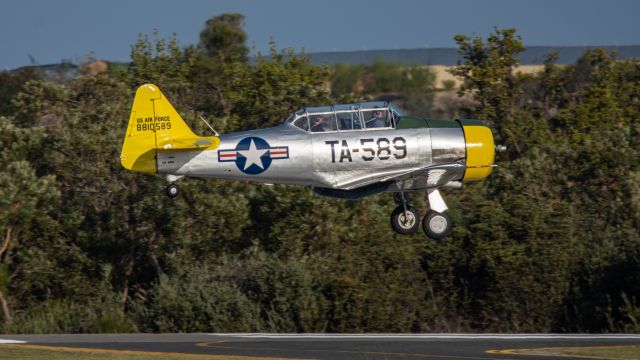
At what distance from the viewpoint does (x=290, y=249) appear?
103ft

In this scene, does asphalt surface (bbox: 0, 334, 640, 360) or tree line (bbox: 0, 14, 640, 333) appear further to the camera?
tree line (bbox: 0, 14, 640, 333)

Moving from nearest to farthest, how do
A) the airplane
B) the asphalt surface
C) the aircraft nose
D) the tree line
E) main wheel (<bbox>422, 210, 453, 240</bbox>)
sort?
1. the asphalt surface
2. the airplane
3. the aircraft nose
4. main wheel (<bbox>422, 210, 453, 240</bbox>)
5. the tree line

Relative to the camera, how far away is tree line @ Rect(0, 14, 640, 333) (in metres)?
29.2

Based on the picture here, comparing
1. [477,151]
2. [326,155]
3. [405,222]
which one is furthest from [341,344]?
[477,151]

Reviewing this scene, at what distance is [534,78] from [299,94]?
41.2 feet

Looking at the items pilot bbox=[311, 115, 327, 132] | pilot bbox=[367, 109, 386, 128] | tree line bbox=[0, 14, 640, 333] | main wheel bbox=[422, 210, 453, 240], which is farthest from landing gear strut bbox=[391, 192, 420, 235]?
tree line bbox=[0, 14, 640, 333]

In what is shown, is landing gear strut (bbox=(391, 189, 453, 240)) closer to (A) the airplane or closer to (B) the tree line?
(A) the airplane

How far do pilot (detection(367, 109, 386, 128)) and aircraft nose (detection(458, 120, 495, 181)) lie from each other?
1599 millimetres

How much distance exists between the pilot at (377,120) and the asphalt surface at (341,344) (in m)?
4.24

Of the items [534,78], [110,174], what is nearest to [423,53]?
[534,78]

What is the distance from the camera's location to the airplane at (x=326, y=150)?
2033cm

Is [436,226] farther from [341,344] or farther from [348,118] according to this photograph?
[341,344]

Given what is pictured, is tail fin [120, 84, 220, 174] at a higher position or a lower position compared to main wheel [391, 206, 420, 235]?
higher

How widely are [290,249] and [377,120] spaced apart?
11.6m
